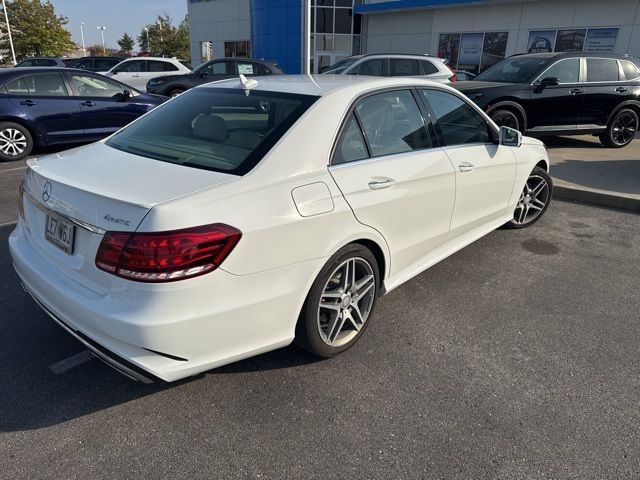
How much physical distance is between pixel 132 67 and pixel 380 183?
16.7 m

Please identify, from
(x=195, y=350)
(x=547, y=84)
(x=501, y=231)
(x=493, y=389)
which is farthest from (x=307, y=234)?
(x=547, y=84)

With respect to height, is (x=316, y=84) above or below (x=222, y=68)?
above

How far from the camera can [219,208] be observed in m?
2.18

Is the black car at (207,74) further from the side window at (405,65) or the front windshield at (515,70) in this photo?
the front windshield at (515,70)

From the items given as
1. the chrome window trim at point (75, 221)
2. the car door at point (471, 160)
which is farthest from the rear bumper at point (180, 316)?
the car door at point (471, 160)

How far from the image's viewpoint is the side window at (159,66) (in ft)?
55.9

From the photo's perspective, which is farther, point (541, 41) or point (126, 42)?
point (126, 42)

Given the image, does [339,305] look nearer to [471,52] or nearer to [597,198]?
[597,198]

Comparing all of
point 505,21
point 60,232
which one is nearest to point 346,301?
point 60,232

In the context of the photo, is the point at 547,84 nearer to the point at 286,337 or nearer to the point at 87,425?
the point at 286,337

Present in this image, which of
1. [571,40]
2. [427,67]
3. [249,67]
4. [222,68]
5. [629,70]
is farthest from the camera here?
[571,40]

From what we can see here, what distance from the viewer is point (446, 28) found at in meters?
22.3

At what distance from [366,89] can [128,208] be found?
1.71m

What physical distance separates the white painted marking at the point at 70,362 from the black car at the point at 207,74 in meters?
12.3
